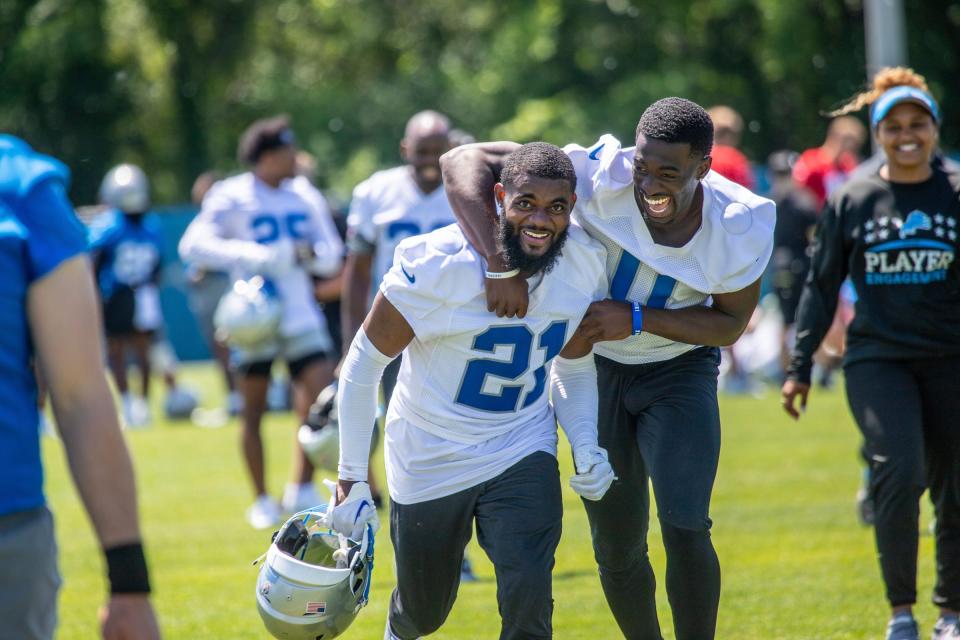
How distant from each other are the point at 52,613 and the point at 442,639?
3.21 meters

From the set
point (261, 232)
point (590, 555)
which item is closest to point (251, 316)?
point (261, 232)

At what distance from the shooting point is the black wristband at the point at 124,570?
2693 mm

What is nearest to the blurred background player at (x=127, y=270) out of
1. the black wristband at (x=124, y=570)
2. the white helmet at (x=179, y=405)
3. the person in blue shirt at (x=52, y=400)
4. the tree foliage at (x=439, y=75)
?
the white helmet at (x=179, y=405)

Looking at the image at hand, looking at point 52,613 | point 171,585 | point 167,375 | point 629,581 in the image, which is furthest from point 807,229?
point 52,613

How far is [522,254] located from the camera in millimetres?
4246

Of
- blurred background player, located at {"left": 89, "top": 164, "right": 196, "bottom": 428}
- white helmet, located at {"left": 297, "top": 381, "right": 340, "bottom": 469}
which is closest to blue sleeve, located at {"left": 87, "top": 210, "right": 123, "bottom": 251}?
blurred background player, located at {"left": 89, "top": 164, "right": 196, "bottom": 428}

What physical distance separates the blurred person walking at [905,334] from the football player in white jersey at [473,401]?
144 cm

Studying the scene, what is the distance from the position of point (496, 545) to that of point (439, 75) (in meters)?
29.5

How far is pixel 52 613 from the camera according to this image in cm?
280

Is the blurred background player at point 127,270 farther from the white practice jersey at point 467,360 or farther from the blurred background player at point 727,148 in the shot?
the white practice jersey at point 467,360

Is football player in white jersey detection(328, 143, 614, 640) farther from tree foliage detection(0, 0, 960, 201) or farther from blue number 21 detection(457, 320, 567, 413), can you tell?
tree foliage detection(0, 0, 960, 201)

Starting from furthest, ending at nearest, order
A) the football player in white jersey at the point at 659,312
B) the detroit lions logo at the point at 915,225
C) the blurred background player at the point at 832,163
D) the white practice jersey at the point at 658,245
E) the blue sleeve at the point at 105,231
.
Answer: the blue sleeve at the point at 105,231 < the blurred background player at the point at 832,163 < the detroit lions logo at the point at 915,225 < the white practice jersey at the point at 658,245 < the football player in white jersey at the point at 659,312

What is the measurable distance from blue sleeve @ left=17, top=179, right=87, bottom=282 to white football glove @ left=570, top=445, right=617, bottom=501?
1983 millimetres

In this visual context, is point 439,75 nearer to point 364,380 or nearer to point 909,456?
point 909,456
